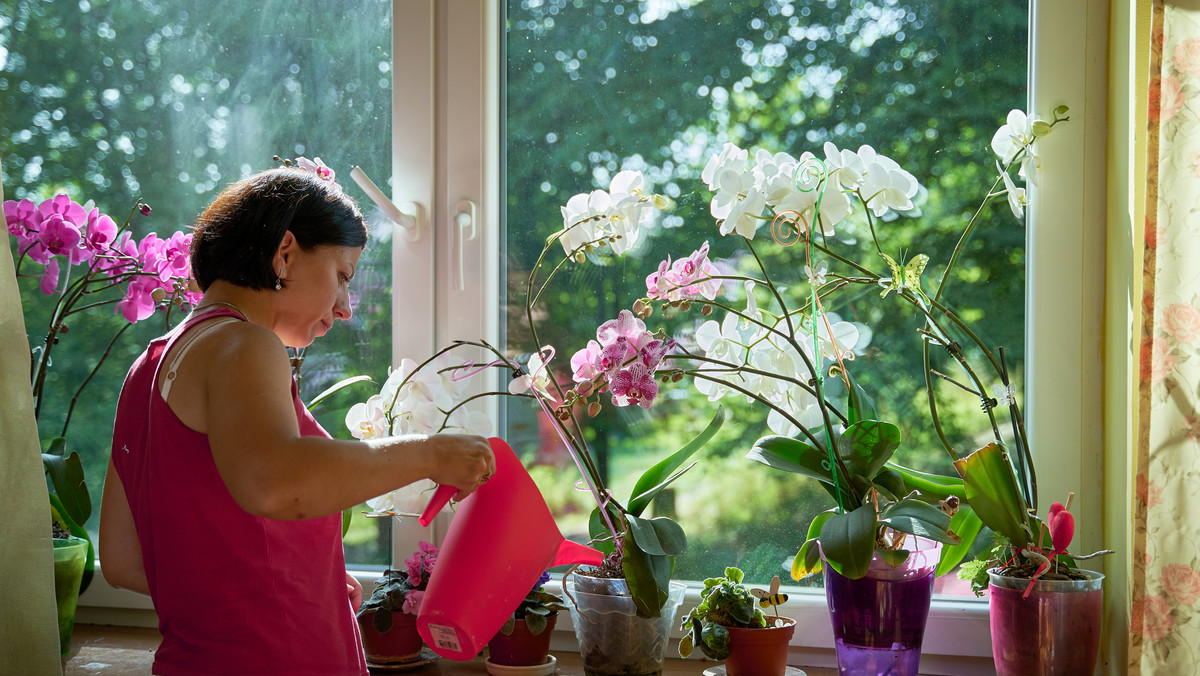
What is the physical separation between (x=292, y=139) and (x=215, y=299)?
87 centimetres

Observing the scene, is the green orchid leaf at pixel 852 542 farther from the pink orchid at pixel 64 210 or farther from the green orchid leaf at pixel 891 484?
the pink orchid at pixel 64 210

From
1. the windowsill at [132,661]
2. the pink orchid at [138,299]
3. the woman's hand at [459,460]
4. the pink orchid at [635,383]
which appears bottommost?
the windowsill at [132,661]

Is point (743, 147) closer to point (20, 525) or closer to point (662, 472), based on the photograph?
point (662, 472)

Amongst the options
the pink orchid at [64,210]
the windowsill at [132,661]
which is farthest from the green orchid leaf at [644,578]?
the pink orchid at [64,210]

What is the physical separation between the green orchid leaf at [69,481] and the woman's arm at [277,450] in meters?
0.90

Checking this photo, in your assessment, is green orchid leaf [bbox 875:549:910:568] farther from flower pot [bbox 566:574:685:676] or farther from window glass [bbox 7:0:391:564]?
window glass [bbox 7:0:391:564]

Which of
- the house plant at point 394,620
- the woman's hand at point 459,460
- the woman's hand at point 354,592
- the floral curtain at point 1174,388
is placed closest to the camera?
the woman's hand at point 459,460

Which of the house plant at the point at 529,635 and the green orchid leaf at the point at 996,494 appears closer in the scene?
the green orchid leaf at the point at 996,494

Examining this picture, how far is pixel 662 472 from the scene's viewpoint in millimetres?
1414

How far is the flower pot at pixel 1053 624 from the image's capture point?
1215 millimetres

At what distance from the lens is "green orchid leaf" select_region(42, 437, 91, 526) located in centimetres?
162

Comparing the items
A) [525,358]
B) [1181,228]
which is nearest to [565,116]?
[525,358]

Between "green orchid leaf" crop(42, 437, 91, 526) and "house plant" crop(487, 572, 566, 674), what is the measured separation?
0.79 m

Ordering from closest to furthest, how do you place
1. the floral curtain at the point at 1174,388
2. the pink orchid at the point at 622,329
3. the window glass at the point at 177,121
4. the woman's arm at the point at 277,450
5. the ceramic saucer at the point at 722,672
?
the woman's arm at the point at 277,450, the floral curtain at the point at 1174,388, the pink orchid at the point at 622,329, the ceramic saucer at the point at 722,672, the window glass at the point at 177,121
